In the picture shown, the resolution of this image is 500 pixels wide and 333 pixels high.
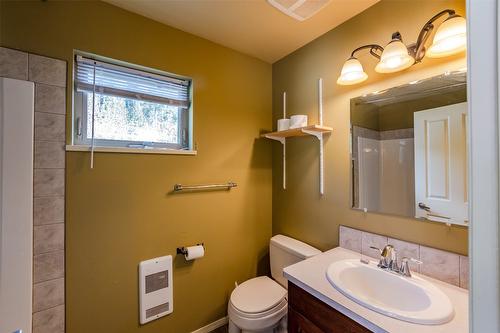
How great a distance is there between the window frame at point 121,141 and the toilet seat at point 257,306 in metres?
1.13

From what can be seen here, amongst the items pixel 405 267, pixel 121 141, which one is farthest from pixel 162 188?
pixel 405 267

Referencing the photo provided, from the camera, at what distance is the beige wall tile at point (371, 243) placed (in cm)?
132

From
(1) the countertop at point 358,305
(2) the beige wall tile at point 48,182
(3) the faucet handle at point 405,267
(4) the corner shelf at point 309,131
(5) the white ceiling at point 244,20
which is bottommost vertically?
(1) the countertop at point 358,305

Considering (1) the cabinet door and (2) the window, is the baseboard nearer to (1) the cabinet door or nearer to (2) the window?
(1) the cabinet door

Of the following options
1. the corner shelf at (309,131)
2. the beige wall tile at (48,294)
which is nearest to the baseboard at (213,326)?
the beige wall tile at (48,294)

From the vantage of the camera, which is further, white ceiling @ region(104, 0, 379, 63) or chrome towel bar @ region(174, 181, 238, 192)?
chrome towel bar @ region(174, 181, 238, 192)

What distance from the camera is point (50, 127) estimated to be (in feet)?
3.99

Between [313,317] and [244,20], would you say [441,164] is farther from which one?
[244,20]

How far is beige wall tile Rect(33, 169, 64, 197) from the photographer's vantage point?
3.87 ft

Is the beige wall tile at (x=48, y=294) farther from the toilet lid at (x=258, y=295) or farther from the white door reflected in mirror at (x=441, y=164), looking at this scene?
the white door reflected in mirror at (x=441, y=164)

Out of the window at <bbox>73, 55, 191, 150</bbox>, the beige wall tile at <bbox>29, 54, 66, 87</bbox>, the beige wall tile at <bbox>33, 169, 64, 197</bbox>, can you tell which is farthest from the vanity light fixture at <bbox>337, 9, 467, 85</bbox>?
the beige wall tile at <bbox>33, 169, 64, 197</bbox>

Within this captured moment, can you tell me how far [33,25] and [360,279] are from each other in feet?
7.41

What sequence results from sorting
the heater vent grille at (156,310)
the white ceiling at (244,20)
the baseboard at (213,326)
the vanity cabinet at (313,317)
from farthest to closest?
the baseboard at (213,326) → the heater vent grille at (156,310) → the white ceiling at (244,20) → the vanity cabinet at (313,317)

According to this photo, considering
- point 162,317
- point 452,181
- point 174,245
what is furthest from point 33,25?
point 452,181
